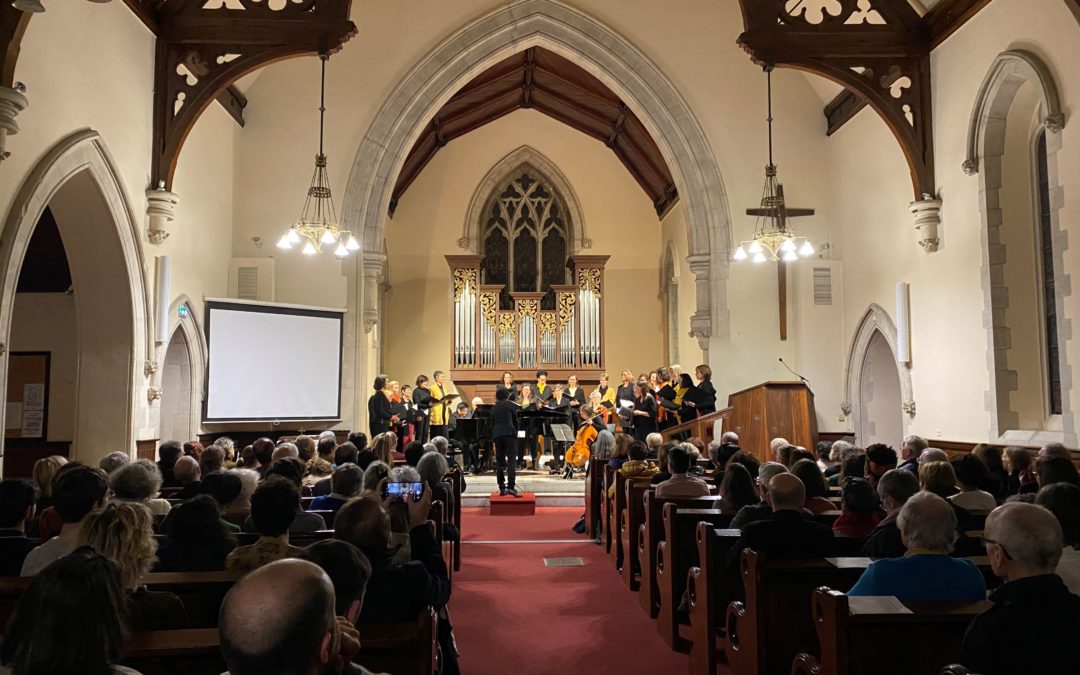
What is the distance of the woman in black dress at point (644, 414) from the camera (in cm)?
966

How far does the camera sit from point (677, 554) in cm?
413

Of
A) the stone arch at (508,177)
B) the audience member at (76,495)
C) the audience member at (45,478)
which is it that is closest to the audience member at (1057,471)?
the audience member at (76,495)

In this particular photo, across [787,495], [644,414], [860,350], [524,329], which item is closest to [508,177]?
[524,329]

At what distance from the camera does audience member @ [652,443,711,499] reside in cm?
486

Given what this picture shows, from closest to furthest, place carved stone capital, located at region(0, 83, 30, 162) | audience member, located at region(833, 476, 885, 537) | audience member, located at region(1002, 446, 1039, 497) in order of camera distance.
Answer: audience member, located at region(833, 476, 885, 537), audience member, located at region(1002, 446, 1039, 497), carved stone capital, located at region(0, 83, 30, 162)

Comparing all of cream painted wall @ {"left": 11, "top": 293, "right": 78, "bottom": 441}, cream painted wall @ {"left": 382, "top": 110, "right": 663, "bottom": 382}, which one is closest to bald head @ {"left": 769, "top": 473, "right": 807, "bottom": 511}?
cream painted wall @ {"left": 11, "top": 293, "right": 78, "bottom": 441}

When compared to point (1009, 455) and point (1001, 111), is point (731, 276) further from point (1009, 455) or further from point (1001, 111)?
point (1009, 455)

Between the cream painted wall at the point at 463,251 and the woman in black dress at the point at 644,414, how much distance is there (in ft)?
17.4

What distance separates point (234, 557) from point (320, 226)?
6011 millimetres

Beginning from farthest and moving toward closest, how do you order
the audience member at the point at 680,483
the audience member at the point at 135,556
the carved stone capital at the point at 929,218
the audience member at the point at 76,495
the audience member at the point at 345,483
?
1. the carved stone capital at the point at 929,218
2. the audience member at the point at 680,483
3. the audience member at the point at 345,483
4. the audience member at the point at 76,495
5. the audience member at the point at 135,556

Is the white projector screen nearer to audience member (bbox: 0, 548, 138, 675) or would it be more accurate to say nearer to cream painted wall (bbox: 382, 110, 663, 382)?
cream painted wall (bbox: 382, 110, 663, 382)

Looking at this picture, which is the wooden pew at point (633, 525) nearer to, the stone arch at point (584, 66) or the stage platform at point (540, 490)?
the stage platform at point (540, 490)

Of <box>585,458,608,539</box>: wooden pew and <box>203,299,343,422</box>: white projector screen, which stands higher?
<box>203,299,343,422</box>: white projector screen

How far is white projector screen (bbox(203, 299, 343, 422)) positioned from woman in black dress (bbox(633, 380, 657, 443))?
339 centimetres
